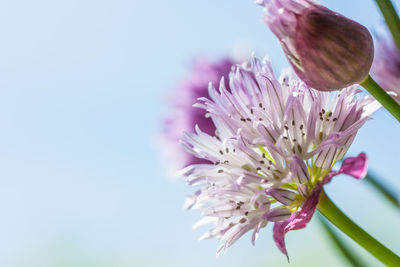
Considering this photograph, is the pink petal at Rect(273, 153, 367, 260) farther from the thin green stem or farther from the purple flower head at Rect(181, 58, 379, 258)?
the thin green stem

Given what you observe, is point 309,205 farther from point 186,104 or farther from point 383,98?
point 186,104

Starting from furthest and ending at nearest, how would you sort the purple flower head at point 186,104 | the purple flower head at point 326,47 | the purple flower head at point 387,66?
the purple flower head at point 186,104
the purple flower head at point 387,66
the purple flower head at point 326,47

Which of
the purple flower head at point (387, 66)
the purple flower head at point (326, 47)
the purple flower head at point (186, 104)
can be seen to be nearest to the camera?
the purple flower head at point (326, 47)

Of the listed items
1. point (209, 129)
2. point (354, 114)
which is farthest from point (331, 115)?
point (209, 129)

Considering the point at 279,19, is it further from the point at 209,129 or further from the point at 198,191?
the point at 209,129

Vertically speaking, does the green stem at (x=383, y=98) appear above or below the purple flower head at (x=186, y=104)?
below

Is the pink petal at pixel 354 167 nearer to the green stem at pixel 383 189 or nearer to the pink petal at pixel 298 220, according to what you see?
the pink petal at pixel 298 220

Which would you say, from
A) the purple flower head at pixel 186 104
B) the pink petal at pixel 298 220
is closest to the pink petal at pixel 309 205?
the pink petal at pixel 298 220
